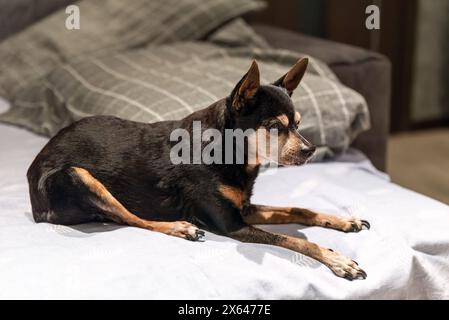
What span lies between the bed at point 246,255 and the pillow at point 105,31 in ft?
2.17

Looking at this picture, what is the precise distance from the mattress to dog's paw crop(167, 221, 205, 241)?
0.01 m

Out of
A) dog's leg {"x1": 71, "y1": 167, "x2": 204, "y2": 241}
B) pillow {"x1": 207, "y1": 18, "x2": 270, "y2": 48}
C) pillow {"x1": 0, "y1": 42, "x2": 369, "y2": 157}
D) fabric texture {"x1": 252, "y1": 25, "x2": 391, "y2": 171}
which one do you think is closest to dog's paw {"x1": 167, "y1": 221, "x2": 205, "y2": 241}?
dog's leg {"x1": 71, "y1": 167, "x2": 204, "y2": 241}

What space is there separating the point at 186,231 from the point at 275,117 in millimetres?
228

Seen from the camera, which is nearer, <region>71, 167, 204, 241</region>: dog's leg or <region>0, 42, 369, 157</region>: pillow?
<region>71, 167, 204, 241</region>: dog's leg

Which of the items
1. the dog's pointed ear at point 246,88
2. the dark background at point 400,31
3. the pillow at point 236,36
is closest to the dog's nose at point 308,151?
the dog's pointed ear at point 246,88

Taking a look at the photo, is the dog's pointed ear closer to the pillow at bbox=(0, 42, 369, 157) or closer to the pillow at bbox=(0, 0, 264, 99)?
the pillow at bbox=(0, 42, 369, 157)

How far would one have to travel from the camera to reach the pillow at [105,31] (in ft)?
6.32

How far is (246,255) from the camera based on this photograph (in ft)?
3.32

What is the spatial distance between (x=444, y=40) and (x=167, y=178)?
2.39 meters

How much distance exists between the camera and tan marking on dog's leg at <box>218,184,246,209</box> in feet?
3.32

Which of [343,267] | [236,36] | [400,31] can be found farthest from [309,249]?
[400,31]

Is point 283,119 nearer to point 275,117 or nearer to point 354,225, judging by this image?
point 275,117
